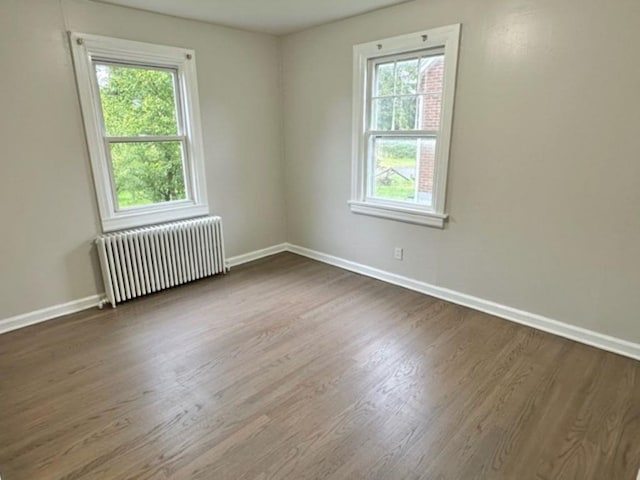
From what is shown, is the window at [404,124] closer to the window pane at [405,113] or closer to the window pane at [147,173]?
the window pane at [405,113]

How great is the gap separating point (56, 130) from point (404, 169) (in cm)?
289

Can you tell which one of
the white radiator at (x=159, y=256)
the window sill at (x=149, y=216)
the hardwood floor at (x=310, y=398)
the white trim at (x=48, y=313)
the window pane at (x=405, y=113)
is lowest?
the hardwood floor at (x=310, y=398)

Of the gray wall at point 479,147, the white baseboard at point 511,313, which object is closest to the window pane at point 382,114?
the gray wall at point 479,147

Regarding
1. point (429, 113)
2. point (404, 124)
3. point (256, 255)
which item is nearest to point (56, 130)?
point (256, 255)

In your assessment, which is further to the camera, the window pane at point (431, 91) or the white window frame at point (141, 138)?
the window pane at point (431, 91)

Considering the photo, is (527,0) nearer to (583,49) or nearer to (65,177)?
(583,49)

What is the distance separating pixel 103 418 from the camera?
2006mm

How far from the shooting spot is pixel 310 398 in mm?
2148

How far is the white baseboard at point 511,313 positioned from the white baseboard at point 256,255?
853mm

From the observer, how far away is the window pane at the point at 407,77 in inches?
128

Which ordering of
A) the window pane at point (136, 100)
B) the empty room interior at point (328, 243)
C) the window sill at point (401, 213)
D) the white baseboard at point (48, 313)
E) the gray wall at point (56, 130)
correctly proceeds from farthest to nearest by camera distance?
the window sill at point (401, 213) → the window pane at point (136, 100) → the white baseboard at point (48, 313) → the gray wall at point (56, 130) → the empty room interior at point (328, 243)

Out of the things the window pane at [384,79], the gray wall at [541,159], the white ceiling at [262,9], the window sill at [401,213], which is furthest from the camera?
the window pane at [384,79]

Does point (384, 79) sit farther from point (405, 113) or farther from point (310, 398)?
point (310, 398)

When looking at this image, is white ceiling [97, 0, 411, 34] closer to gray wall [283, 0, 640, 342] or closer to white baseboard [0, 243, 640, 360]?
gray wall [283, 0, 640, 342]
